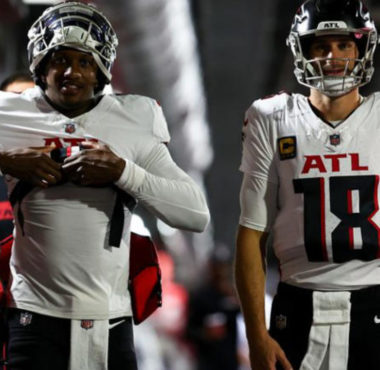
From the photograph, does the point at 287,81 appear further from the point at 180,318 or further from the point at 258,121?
the point at 258,121

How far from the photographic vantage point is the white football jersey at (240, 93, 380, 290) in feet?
11.5

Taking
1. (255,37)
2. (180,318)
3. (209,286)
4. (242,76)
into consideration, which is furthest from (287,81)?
(209,286)

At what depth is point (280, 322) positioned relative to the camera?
357 centimetres

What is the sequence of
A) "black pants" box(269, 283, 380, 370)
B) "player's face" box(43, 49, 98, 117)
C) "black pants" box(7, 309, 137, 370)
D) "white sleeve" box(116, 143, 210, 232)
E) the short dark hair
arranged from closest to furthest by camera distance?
"black pants" box(269, 283, 380, 370) → "black pants" box(7, 309, 137, 370) → "white sleeve" box(116, 143, 210, 232) → "player's face" box(43, 49, 98, 117) → the short dark hair

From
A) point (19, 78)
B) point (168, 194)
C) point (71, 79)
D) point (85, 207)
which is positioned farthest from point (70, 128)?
point (19, 78)

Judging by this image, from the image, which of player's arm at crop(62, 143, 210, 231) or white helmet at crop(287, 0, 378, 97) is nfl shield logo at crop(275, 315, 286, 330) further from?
white helmet at crop(287, 0, 378, 97)

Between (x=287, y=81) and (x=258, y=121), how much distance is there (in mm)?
12118

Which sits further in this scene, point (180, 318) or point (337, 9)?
point (180, 318)

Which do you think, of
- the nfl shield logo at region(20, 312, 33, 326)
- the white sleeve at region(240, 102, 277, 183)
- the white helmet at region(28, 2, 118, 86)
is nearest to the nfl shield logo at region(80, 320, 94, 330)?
the nfl shield logo at region(20, 312, 33, 326)

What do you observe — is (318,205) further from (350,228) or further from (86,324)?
(86,324)

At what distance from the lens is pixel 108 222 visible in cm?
371

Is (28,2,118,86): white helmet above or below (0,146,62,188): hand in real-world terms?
above

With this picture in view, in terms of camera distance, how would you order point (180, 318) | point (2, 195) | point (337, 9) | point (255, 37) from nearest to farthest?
1. point (337, 9)
2. point (2, 195)
3. point (180, 318)
4. point (255, 37)

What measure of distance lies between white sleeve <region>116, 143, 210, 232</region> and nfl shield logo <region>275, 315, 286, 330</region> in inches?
16.3
